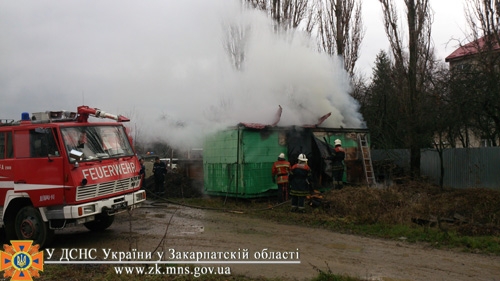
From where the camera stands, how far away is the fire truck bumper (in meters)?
7.68

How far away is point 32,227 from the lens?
805cm

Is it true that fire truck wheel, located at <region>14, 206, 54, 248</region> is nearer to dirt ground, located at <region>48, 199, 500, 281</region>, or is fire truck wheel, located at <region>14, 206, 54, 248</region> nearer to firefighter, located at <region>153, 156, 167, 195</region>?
dirt ground, located at <region>48, 199, 500, 281</region>

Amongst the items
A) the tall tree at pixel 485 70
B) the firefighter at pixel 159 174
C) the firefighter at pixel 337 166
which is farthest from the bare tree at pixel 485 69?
the firefighter at pixel 159 174

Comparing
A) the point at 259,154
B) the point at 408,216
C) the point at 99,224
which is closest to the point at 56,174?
the point at 99,224

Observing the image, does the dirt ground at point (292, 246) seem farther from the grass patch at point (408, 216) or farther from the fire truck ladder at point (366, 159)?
the fire truck ladder at point (366, 159)

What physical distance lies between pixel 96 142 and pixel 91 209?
156cm

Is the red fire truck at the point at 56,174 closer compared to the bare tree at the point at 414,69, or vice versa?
the red fire truck at the point at 56,174

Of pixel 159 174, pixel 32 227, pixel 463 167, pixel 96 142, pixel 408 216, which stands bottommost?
pixel 408 216

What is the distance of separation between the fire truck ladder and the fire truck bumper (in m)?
9.16

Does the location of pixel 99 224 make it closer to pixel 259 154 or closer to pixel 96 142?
pixel 96 142

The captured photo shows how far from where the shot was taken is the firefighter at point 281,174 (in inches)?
512

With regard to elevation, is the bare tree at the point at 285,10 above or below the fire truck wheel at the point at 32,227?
above

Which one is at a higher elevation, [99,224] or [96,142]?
[96,142]

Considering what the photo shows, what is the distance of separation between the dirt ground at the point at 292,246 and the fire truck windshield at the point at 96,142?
1961 mm
